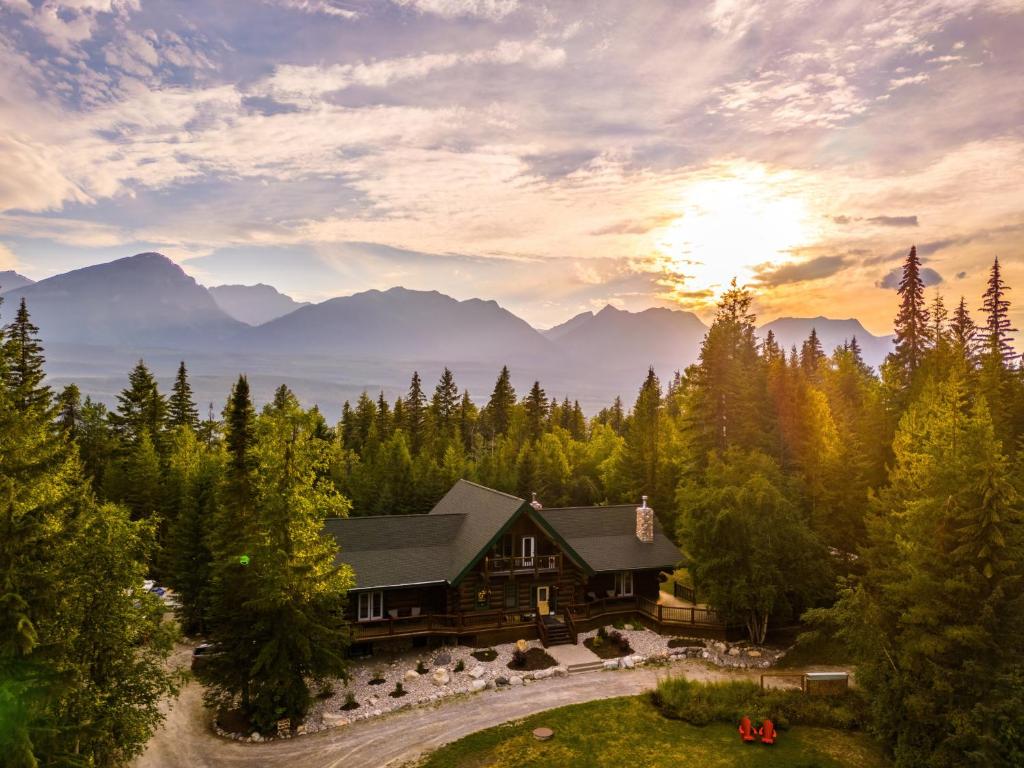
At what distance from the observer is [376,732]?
22781mm

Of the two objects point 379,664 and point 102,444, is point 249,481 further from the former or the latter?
point 102,444

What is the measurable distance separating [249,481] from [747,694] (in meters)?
21.6

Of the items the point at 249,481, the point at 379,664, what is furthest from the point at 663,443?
the point at 249,481

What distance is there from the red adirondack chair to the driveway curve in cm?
508

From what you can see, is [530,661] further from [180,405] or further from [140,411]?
[180,405]

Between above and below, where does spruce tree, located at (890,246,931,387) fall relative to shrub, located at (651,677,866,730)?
above

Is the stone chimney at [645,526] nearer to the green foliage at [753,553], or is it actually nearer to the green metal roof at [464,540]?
the green metal roof at [464,540]

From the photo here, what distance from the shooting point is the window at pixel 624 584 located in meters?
36.5

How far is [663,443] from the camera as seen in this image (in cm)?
5216

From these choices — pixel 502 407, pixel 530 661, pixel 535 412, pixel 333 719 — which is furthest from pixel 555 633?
pixel 502 407

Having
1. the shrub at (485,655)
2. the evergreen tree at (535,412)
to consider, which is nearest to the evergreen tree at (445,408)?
the evergreen tree at (535,412)

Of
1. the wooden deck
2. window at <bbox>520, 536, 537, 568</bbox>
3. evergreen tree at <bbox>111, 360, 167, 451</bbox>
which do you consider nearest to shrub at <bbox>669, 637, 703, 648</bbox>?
the wooden deck

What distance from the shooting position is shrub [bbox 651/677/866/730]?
23.0 m

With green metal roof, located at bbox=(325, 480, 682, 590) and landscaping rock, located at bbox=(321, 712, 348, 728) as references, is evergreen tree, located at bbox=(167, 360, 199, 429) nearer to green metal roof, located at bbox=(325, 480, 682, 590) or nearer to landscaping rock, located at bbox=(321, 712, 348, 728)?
Answer: green metal roof, located at bbox=(325, 480, 682, 590)
